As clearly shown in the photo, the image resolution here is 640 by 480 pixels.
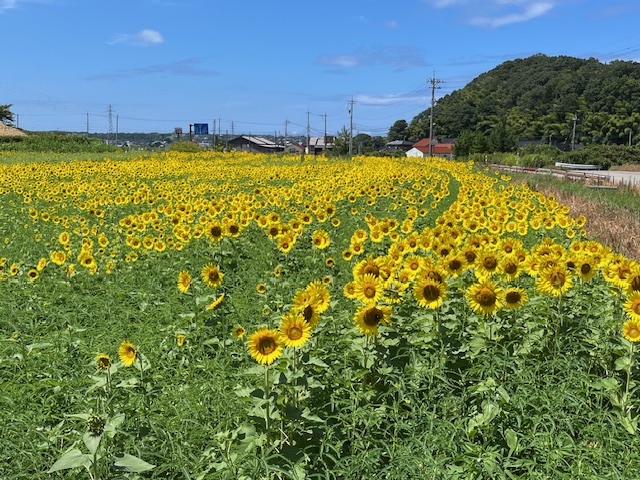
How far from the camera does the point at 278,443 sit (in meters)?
2.54

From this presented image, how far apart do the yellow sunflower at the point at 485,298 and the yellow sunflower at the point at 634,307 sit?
673 millimetres

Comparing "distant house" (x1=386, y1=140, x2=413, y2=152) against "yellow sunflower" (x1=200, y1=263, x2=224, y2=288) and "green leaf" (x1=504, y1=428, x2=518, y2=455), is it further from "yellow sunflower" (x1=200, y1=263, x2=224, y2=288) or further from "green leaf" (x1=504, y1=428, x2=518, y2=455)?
"green leaf" (x1=504, y1=428, x2=518, y2=455)

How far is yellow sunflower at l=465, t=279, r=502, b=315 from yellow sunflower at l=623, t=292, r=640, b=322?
673mm

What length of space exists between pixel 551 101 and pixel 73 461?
332 ft

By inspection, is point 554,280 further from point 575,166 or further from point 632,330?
point 575,166

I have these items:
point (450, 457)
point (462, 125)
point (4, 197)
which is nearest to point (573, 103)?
point (462, 125)

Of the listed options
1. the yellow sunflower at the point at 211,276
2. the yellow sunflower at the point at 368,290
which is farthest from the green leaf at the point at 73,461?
the yellow sunflower at the point at 211,276

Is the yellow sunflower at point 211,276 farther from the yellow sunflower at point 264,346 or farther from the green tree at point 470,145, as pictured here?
the green tree at point 470,145

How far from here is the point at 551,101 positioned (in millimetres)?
91750

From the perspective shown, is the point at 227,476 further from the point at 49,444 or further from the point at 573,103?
the point at 573,103

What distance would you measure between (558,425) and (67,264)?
5.10 metres

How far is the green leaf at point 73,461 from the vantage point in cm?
198

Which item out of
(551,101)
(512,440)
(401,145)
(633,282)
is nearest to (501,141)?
(551,101)

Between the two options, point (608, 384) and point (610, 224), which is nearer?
point (608, 384)
